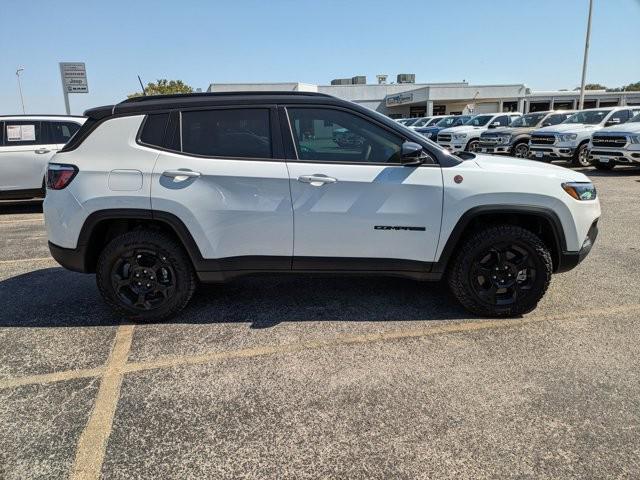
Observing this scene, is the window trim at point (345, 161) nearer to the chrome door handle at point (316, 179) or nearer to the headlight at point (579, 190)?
the chrome door handle at point (316, 179)

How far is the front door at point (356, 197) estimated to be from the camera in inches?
139

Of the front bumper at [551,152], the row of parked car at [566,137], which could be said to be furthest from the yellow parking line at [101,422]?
the front bumper at [551,152]

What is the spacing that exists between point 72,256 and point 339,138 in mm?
2367

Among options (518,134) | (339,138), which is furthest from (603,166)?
(339,138)

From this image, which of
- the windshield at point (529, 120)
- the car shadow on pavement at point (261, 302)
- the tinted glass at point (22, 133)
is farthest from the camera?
the windshield at point (529, 120)

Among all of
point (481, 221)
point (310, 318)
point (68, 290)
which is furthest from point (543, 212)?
point (68, 290)

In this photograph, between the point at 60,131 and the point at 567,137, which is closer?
the point at 60,131

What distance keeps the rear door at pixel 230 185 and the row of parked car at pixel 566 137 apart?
7.72m

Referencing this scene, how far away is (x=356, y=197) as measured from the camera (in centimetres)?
353

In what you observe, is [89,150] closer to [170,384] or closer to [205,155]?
[205,155]

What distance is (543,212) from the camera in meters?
3.58

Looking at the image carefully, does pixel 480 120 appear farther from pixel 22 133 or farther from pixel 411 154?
pixel 411 154

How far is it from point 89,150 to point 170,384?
6.47 feet

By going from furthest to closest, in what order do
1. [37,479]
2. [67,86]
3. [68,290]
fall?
[67,86] < [68,290] < [37,479]
